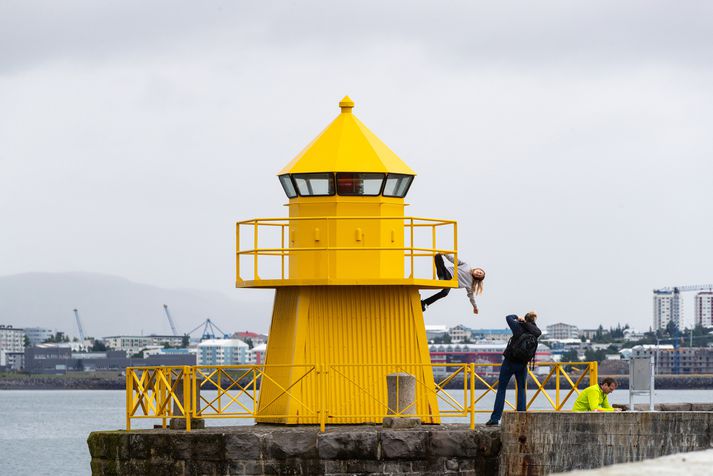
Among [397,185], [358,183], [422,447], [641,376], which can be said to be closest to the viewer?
[422,447]

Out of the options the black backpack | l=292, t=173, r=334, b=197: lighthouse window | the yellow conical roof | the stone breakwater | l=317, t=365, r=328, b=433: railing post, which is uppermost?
the yellow conical roof

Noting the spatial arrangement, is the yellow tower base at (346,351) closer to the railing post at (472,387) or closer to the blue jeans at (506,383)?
the blue jeans at (506,383)

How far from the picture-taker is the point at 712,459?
1869 centimetres

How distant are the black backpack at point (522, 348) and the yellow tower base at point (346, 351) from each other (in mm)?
1269

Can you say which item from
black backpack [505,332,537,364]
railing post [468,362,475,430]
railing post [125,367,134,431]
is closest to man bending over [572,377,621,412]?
black backpack [505,332,537,364]

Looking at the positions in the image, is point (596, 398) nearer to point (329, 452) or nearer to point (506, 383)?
point (506, 383)

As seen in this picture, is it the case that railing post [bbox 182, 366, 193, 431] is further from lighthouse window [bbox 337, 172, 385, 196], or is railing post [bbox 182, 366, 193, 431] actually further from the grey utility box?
the grey utility box

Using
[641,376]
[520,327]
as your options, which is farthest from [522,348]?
[641,376]

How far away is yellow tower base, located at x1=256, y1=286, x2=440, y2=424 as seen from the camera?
25.3 metres

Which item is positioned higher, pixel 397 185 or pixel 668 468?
pixel 397 185

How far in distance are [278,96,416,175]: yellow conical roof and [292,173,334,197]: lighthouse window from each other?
0.10 m

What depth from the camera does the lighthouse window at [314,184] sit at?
1019 inches

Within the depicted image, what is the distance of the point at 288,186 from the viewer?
2636cm

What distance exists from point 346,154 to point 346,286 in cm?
205
